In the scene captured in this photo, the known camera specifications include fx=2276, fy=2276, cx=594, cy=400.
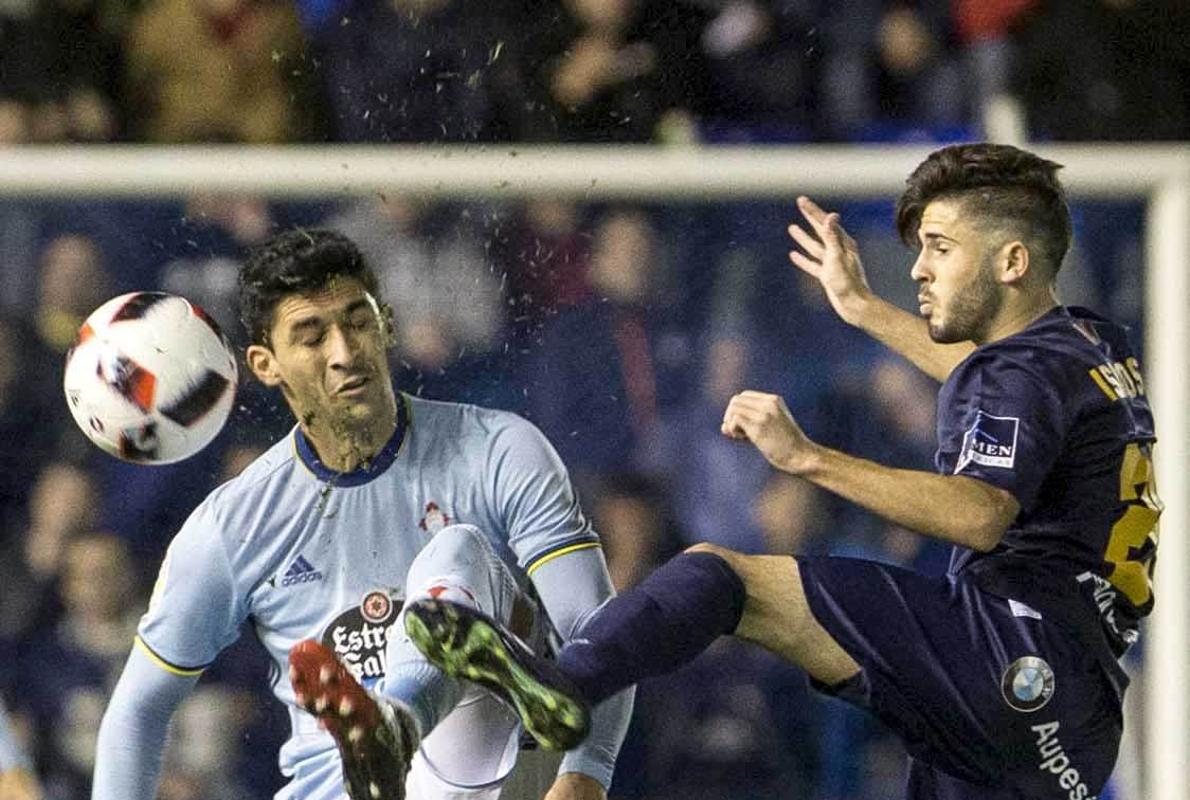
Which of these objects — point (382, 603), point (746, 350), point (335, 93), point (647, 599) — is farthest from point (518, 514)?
point (335, 93)

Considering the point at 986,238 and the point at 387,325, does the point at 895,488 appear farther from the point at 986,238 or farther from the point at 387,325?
the point at 387,325

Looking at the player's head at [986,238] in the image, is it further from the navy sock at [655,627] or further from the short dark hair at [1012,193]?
the navy sock at [655,627]

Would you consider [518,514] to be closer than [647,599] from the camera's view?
No

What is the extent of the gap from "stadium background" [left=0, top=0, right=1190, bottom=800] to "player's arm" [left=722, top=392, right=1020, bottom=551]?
1.19 meters

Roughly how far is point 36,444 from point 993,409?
7.30 feet

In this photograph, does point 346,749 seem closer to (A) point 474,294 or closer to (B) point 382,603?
(B) point 382,603

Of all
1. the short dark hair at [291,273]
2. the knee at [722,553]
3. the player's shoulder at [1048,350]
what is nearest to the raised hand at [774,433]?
the knee at [722,553]

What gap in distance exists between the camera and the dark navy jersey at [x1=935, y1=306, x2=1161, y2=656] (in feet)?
12.4

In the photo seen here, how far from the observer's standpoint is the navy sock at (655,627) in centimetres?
372

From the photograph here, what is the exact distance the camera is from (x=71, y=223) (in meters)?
4.93

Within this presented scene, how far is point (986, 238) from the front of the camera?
3957 mm

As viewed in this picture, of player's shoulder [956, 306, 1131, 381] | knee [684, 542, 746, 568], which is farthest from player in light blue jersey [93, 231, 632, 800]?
player's shoulder [956, 306, 1131, 381]

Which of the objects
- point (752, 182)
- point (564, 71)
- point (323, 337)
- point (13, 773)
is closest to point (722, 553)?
point (323, 337)

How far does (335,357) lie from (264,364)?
7.9 inches
